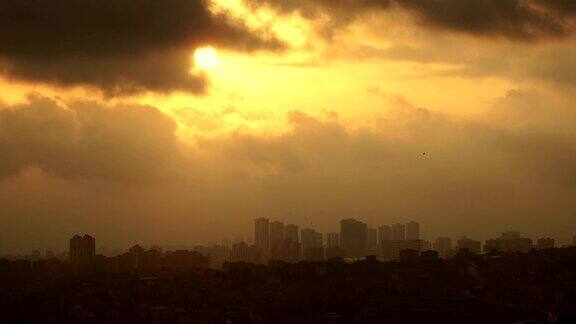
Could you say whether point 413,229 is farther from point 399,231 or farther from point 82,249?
point 82,249

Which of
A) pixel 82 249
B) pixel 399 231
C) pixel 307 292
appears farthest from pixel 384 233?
pixel 307 292

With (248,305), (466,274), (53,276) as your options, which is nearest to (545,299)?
(466,274)

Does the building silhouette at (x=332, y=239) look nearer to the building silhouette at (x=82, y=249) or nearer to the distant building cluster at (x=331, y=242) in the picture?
the distant building cluster at (x=331, y=242)

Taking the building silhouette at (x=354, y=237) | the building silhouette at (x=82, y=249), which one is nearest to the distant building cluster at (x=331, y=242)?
the building silhouette at (x=354, y=237)

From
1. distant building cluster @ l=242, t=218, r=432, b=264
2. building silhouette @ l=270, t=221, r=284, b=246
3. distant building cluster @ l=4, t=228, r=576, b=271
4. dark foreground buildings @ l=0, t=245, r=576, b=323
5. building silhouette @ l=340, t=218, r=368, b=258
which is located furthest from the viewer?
building silhouette @ l=270, t=221, r=284, b=246

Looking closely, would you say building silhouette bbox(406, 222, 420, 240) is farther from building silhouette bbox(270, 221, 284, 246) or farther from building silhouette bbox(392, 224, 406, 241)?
building silhouette bbox(270, 221, 284, 246)

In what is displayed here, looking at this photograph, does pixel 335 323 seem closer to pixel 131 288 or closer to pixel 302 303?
pixel 302 303

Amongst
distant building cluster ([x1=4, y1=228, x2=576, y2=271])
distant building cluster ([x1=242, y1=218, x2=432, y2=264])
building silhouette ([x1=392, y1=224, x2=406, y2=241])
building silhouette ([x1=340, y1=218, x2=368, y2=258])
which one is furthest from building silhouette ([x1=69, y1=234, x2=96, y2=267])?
building silhouette ([x1=392, y1=224, x2=406, y2=241])

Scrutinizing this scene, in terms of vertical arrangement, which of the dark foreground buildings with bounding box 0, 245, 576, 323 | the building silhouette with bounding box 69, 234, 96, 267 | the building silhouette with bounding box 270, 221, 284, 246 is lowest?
the dark foreground buildings with bounding box 0, 245, 576, 323

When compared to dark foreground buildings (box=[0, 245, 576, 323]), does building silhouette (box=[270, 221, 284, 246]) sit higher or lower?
higher
